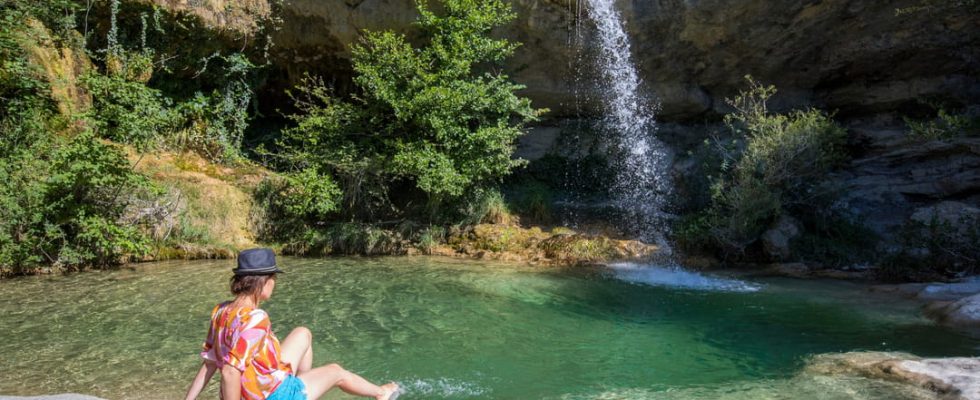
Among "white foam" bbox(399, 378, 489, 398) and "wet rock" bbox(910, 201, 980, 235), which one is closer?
"white foam" bbox(399, 378, 489, 398)

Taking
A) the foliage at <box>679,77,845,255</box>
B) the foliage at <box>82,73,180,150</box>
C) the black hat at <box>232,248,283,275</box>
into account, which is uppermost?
the foliage at <box>82,73,180,150</box>

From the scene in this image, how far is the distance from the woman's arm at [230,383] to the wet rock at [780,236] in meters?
10.1

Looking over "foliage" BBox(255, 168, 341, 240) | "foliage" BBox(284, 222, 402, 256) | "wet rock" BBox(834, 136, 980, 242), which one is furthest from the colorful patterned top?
"wet rock" BBox(834, 136, 980, 242)

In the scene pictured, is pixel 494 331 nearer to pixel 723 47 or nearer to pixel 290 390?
pixel 290 390

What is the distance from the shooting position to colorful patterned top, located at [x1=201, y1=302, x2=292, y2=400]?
3004 millimetres

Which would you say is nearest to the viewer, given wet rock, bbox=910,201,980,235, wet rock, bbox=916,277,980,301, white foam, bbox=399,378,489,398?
white foam, bbox=399,378,489,398

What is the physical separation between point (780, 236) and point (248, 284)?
401 inches

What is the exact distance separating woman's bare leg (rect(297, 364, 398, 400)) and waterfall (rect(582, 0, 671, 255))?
33.4ft

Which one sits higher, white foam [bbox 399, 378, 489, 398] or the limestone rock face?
the limestone rock face

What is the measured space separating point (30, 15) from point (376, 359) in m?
10.4

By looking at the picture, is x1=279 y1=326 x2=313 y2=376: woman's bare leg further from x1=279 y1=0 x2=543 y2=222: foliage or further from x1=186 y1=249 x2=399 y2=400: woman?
x1=279 y1=0 x2=543 y2=222: foliage

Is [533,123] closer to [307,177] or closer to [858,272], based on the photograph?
[307,177]

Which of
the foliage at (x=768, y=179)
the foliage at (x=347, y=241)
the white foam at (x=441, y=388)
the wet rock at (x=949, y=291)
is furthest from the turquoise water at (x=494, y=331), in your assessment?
the foliage at (x=347, y=241)

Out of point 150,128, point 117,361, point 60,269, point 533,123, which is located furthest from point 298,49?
point 117,361
